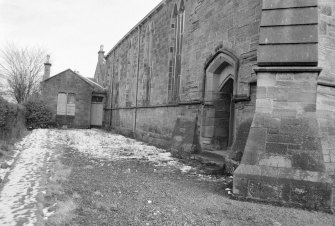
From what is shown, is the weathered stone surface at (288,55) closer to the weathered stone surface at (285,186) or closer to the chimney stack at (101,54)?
the weathered stone surface at (285,186)

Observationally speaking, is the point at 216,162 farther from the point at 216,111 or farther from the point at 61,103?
the point at 61,103

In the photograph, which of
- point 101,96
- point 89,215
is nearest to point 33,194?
point 89,215

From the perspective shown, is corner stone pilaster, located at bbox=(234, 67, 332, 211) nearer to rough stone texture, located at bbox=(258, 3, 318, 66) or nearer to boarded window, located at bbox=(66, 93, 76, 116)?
rough stone texture, located at bbox=(258, 3, 318, 66)

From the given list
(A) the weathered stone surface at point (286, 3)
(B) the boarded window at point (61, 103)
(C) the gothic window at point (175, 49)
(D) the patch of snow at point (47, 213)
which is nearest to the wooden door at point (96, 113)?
(B) the boarded window at point (61, 103)

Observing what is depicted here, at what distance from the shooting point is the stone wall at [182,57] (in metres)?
7.04

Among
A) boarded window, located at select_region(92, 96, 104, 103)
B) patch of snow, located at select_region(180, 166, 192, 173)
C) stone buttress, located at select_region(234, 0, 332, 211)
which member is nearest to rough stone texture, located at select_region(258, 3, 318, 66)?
stone buttress, located at select_region(234, 0, 332, 211)

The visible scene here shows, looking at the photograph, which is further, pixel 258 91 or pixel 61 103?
pixel 61 103

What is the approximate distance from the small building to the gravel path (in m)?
18.4

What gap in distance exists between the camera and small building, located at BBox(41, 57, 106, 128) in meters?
24.5

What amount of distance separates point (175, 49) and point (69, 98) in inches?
599

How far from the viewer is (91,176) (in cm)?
626

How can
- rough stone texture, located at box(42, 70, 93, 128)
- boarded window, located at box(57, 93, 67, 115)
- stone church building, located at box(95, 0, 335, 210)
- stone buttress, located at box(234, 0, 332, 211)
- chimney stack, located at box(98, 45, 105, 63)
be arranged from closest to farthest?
stone buttress, located at box(234, 0, 332, 211) < stone church building, located at box(95, 0, 335, 210) < rough stone texture, located at box(42, 70, 93, 128) < boarded window, located at box(57, 93, 67, 115) < chimney stack, located at box(98, 45, 105, 63)

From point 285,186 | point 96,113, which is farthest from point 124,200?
point 96,113

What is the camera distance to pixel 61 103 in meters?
24.8
